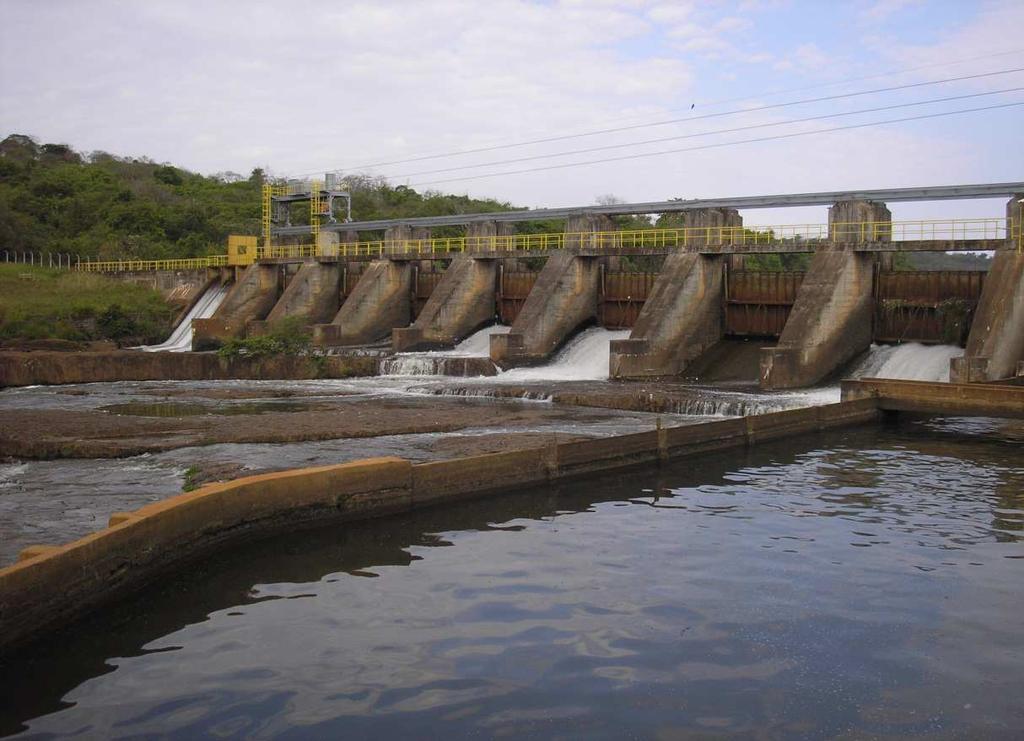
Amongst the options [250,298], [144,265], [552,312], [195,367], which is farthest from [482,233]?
[144,265]

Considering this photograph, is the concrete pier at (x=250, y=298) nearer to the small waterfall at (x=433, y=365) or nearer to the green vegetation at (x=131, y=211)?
the green vegetation at (x=131, y=211)

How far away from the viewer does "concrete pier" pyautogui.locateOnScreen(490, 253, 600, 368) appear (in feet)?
96.5

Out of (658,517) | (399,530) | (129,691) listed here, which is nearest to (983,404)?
(658,517)

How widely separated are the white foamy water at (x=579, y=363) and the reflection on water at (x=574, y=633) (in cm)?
1539

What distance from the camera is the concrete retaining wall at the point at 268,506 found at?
806 centimetres

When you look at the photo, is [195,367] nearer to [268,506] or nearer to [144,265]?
[268,506]

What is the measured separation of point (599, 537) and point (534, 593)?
226cm

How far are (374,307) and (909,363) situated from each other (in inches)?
762

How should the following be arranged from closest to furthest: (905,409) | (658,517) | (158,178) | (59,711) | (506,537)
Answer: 1. (59,711)
2. (506,537)
3. (658,517)
4. (905,409)
5. (158,178)

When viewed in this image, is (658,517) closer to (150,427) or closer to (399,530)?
(399,530)

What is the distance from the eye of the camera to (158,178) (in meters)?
81.8

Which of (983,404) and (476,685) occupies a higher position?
(983,404)

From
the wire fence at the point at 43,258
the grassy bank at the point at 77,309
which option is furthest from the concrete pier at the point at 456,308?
the wire fence at the point at 43,258

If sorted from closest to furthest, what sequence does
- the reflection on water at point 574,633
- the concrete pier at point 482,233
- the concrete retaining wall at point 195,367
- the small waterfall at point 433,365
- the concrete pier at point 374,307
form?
the reflection on water at point 574,633 → the small waterfall at point 433,365 → the concrete retaining wall at point 195,367 → the concrete pier at point 482,233 → the concrete pier at point 374,307
